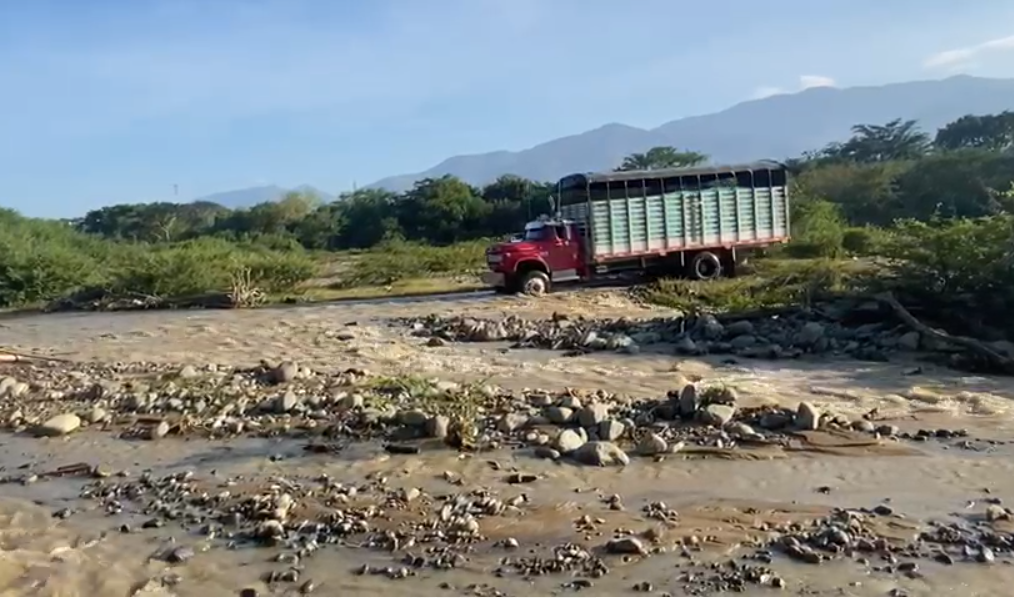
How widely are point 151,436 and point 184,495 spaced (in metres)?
2.34

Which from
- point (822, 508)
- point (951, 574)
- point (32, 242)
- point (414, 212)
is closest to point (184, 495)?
point (822, 508)

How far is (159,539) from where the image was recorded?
271 inches

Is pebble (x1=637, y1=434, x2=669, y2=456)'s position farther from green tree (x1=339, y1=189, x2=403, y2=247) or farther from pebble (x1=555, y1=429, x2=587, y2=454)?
green tree (x1=339, y1=189, x2=403, y2=247)

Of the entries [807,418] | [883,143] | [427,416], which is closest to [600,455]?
[427,416]

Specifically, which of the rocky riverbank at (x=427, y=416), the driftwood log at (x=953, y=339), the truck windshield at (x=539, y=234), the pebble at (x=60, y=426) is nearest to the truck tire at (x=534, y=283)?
the truck windshield at (x=539, y=234)

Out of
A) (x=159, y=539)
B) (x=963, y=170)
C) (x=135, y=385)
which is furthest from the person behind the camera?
(x=963, y=170)

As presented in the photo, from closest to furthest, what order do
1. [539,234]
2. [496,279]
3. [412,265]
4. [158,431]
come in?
[158,431], [496,279], [539,234], [412,265]

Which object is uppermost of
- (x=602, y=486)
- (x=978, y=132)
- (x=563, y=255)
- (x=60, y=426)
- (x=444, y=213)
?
(x=978, y=132)

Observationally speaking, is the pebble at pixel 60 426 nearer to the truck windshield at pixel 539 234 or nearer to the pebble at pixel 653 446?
the pebble at pixel 653 446

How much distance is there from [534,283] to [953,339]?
1040 cm

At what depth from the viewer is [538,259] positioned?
855 inches

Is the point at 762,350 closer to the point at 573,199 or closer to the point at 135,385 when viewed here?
the point at 135,385

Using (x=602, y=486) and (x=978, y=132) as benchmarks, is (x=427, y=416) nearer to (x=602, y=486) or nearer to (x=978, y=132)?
(x=602, y=486)

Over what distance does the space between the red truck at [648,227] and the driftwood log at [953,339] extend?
323 inches
